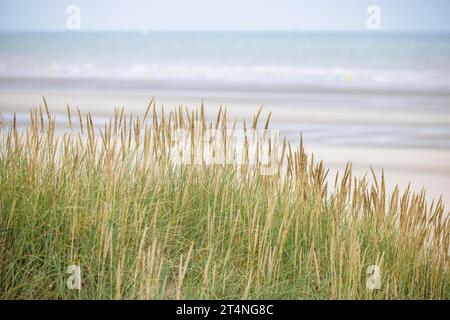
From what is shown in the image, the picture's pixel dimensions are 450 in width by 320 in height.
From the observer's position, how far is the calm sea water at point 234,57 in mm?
3197

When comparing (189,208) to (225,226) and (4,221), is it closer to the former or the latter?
(225,226)

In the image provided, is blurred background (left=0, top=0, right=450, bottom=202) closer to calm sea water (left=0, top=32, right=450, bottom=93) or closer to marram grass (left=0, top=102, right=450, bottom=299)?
calm sea water (left=0, top=32, right=450, bottom=93)

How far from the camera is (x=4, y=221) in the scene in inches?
95.9

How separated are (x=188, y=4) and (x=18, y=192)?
1066 mm

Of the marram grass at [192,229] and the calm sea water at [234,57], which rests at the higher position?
the calm sea water at [234,57]

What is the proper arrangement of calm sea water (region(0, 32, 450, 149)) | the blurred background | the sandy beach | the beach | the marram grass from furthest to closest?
calm sea water (region(0, 32, 450, 149)) → the beach → the sandy beach → the blurred background → the marram grass

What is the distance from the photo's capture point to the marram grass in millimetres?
2309

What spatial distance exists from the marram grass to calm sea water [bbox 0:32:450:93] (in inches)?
24.3

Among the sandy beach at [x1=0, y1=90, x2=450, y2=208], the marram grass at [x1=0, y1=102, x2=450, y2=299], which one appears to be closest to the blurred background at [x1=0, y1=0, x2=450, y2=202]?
the sandy beach at [x1=0, y1=90, x2=450, y2=208]

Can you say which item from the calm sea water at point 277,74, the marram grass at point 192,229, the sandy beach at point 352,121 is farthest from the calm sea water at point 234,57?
the marram grass at point 192,229

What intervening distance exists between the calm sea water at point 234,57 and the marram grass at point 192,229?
2.03 ft

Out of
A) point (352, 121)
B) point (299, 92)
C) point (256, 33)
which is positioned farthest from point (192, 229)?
point (299, 92)

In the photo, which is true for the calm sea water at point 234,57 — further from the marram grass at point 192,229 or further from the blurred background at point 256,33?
the marram grass at point 192,229
